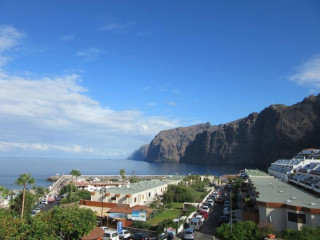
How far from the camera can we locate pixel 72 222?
19.9 m

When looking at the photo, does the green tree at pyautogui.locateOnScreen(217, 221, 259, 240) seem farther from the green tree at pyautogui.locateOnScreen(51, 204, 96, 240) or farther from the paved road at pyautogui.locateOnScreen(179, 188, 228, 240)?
the green tree at pyautogui.locateOnScreen(51, 204, 96, 240)

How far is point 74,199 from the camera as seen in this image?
2026 inches

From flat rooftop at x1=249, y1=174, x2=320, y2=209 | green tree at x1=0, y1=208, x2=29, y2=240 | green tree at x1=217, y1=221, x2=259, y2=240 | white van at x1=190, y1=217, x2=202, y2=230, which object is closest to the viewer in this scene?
green tree at x1=0, y1=208, x2=29, y2=240

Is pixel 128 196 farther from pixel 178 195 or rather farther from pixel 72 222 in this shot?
pixel 72 222

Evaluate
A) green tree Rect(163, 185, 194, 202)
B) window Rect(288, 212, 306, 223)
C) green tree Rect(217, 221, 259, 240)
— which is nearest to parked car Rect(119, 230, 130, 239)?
green tree Rect(217, 221, 259, 240)

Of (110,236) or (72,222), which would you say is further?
(110,236)

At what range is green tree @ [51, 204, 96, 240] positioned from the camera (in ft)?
64.8

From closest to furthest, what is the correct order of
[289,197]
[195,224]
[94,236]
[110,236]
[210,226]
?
1. [94,236]
2. [110,236]
3. [289,197]
4. [195,224]
5. [210,226]

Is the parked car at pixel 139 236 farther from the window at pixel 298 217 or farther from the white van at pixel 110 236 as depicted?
the window at pixel 298 217

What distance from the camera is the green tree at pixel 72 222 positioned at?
19.8 meters

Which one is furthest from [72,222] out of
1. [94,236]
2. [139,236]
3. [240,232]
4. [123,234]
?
[240,232]

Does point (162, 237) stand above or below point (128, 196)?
below

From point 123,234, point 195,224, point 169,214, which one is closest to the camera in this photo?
point 123,234

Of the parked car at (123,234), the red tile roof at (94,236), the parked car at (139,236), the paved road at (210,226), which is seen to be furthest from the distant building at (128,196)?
the red tile roof at (94,236)
